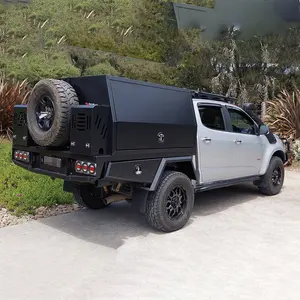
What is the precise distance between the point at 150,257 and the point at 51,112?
209 centimetres

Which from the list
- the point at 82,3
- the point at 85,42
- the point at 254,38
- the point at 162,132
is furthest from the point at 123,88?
the point at 82,3

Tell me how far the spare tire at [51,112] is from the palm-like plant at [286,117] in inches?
339

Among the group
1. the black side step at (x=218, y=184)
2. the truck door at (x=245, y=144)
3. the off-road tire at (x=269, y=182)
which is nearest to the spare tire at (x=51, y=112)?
the black side step at (x=218, y=184)

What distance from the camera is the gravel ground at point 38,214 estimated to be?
5222mm

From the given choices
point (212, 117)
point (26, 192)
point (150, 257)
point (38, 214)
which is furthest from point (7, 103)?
point (150, 257)

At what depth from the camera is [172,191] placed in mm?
4895

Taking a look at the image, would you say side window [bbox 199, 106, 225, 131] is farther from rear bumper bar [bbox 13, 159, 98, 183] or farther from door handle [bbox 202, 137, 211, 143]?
rear bumper bar [bbox 13, 159, 98, 183]

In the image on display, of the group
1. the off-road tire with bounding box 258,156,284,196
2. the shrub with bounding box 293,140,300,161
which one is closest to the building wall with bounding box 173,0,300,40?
the shrub with bounding box 293,140,300,161

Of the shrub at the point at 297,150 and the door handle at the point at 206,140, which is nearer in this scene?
the door handle at the point at 206,140

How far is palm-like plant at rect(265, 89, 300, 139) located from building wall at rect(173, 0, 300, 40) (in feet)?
11.9

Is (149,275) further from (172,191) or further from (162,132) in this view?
(162,132)

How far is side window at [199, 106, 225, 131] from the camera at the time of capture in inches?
218

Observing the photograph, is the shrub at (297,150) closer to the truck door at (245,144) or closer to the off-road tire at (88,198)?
the truck door at (245,144)

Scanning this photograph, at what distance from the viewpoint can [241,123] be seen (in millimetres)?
6559
